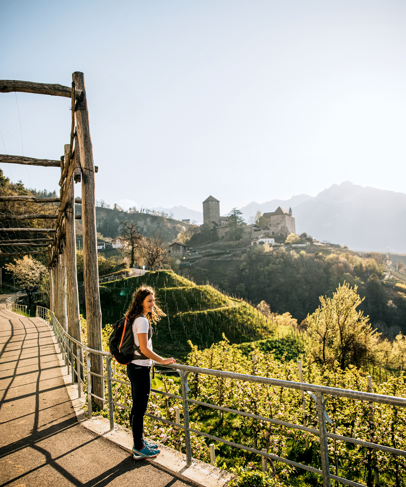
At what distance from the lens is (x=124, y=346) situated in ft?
9.89

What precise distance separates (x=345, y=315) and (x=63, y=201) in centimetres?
1947

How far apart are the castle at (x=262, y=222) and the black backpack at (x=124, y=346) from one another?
3627 inches

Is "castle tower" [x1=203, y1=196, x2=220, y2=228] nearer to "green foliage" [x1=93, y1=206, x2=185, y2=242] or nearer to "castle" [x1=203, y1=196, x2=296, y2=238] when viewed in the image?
"castle" [x1=203, y1=196, x2=296, y2=238]

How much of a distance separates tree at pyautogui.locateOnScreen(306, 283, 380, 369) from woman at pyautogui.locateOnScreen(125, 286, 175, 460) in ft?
63.8

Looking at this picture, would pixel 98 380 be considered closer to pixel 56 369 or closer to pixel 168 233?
pixel 56 369

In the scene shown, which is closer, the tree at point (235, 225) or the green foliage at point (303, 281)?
the green foliage at point (303, 281)

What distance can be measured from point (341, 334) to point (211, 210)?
86.1 meters

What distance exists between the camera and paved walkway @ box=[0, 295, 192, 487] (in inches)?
114

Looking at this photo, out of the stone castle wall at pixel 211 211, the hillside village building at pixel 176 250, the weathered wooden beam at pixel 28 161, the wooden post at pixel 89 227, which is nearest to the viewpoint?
the wooden post at pixel 89 227

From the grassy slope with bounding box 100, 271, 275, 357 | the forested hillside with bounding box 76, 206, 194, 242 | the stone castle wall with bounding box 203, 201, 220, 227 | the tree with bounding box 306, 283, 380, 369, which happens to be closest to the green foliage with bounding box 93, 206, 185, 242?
the forested hillside with bounding box 76, 206, 194, 242

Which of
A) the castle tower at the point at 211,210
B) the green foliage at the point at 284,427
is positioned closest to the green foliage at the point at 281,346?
the green foliage at the point at 284,427

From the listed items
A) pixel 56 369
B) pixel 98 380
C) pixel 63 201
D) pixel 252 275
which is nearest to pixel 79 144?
pixel 63 201

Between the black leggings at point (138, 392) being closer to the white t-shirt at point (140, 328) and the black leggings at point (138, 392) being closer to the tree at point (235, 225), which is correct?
the white t-shirt at point (140, 328)

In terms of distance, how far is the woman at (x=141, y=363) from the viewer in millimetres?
2975
